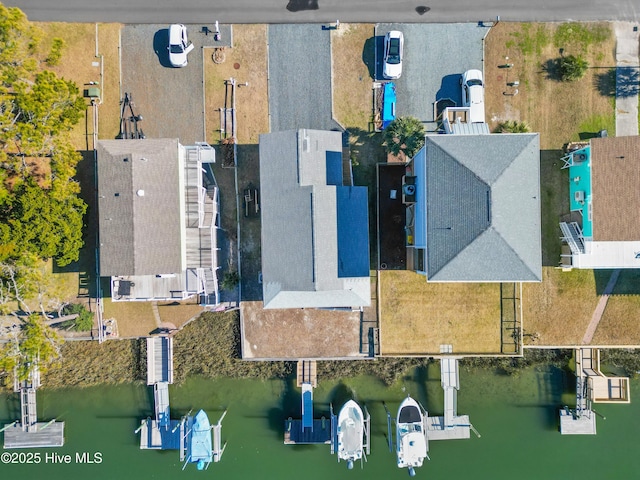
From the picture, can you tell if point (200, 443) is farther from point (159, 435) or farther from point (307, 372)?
point (307, 372)

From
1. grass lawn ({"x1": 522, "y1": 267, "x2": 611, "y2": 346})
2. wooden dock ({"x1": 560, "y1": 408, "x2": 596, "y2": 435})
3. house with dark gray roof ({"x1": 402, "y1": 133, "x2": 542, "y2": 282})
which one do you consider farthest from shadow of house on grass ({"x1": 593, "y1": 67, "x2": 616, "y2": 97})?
wooden dock ({"x1": 560, "y1": 408, "x2": 596, "y2": 435})

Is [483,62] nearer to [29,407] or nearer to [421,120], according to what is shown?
[421,120]

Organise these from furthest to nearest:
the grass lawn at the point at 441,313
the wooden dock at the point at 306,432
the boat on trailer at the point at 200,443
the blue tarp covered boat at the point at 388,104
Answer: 1. the wooden dock at the point at 306,432
2. the boat on trailer at the point at 200,443
3. the grass lawn at the point at 441,313
4. the blue tarp covered boat at the point at 388,104

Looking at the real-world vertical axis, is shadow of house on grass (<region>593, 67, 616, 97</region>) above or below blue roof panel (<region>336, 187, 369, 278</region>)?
above

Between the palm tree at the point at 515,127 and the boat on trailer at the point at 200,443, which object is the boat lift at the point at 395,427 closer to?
the boat on trailer at the point at 200,443

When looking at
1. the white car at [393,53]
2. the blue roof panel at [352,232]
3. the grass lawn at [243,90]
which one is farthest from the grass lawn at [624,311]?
the grass lawn at [243,90]

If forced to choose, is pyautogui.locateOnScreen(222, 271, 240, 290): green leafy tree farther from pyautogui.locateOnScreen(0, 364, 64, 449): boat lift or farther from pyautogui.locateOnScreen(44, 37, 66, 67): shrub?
pyautogui.locateOnScreen(44, 37, 66, 67): shrub
